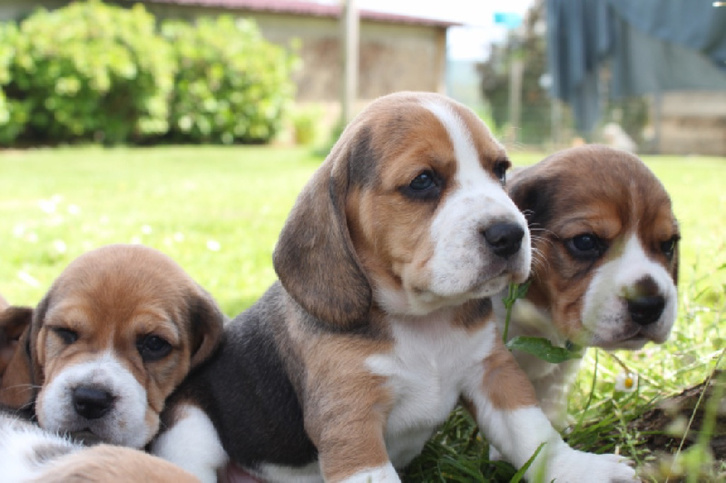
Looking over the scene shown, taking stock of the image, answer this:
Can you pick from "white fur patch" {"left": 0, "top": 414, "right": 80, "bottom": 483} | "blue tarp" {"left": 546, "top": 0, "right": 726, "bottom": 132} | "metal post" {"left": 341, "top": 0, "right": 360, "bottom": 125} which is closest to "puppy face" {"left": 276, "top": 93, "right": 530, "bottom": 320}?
"white fur patch" {"left": 0, "top": 414, "right": 80, "bottom": 483}

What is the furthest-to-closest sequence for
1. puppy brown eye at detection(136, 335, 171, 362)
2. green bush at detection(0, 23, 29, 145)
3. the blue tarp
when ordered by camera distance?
green bush at detection(0, 23, 29, 145) → the blue tarp → puppy brown eye at detection(136, 335, 171, 362)

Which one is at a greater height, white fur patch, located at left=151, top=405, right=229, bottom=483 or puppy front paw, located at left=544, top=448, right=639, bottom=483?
puppy front paw, located at left=544, top=448, right=639, bottom=483

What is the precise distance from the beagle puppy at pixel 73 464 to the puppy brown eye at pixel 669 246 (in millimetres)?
2785

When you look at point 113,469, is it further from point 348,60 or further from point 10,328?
point 348,60

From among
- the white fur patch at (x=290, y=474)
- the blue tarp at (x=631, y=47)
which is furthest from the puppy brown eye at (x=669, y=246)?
the blue tarp at (x=631, y=47)

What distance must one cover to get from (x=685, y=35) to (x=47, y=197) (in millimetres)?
10213

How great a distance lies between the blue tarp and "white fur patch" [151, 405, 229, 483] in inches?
275

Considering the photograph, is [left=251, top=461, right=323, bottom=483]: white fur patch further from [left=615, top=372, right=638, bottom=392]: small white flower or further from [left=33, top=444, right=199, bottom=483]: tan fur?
[left=615, top=372, right=638, bottom=392]: small white flower

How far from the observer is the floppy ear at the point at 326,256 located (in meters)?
3.57

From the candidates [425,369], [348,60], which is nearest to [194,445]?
[425,369]

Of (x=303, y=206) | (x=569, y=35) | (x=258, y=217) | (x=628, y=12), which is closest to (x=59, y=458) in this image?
(x=303, y=206)

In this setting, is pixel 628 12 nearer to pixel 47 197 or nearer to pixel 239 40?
pixel 47 197

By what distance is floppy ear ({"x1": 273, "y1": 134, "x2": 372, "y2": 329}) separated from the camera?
3.57 metres

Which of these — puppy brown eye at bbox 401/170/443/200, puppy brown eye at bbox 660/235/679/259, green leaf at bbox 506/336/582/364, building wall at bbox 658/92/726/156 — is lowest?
building wall at bbox 658/92/726/156
